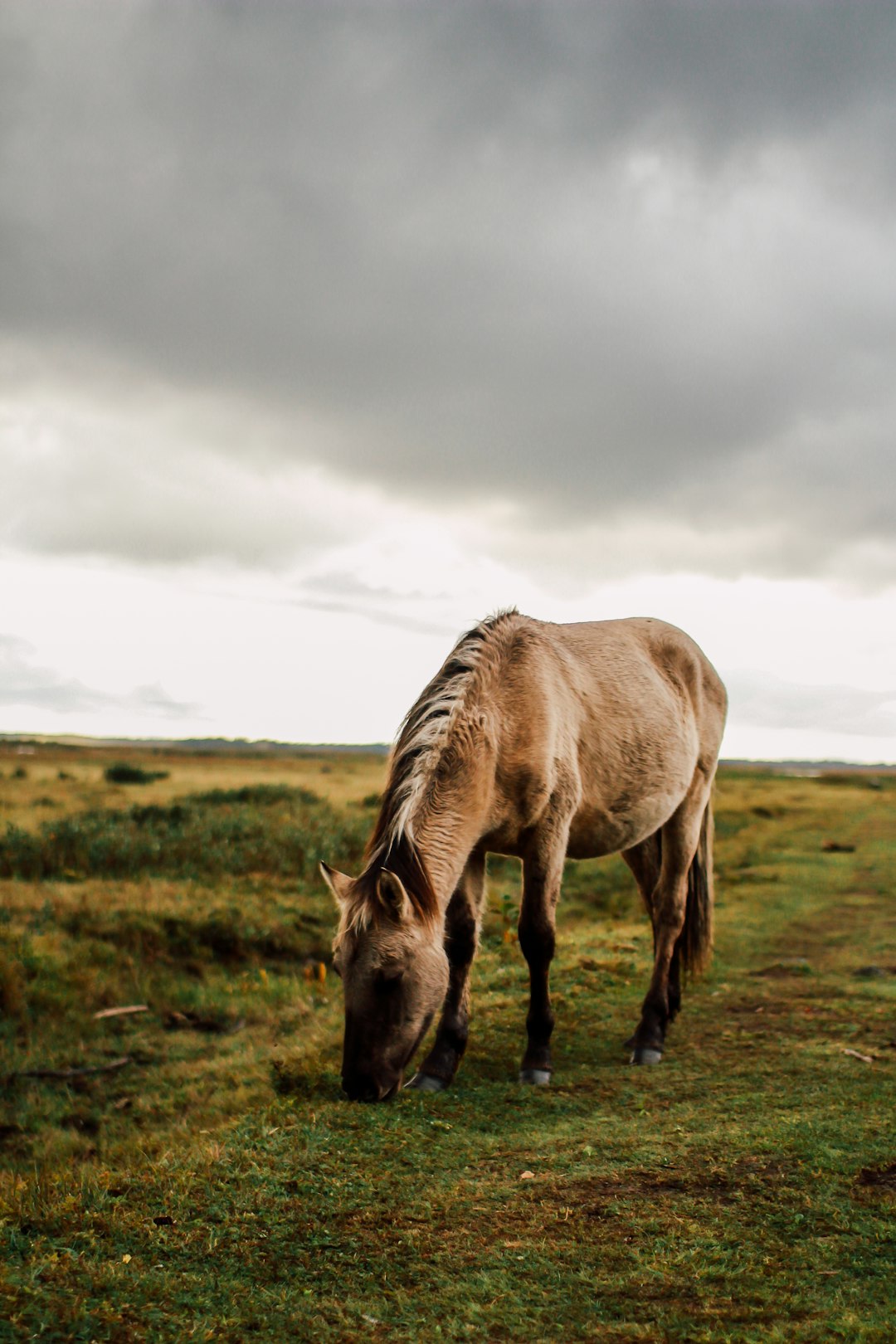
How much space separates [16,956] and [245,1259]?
8.96 meters

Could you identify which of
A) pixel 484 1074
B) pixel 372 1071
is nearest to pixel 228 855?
pixel 484 1074

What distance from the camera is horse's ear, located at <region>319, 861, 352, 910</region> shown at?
5773 mm

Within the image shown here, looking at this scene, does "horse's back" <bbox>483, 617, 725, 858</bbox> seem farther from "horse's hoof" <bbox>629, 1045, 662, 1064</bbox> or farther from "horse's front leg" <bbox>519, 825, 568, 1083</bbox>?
"horse's hoof" <bbox>629, 1045, 662, 1064</bbox>

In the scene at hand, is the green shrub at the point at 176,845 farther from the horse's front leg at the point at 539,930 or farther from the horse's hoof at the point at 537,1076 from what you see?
the horse's hoof at the point at 537,1076

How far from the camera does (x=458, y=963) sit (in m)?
6.86

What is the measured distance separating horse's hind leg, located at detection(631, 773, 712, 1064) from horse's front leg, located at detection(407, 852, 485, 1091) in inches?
63.6

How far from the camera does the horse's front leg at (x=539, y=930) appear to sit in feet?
22.6

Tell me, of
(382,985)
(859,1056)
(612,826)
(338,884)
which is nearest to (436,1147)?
(382,985)

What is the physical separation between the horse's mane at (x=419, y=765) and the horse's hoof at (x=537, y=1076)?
167 centimetres

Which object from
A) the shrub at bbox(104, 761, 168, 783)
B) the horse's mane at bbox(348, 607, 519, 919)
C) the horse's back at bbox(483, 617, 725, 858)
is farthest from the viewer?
the shrub at bbox(104, 761, 168, 783)

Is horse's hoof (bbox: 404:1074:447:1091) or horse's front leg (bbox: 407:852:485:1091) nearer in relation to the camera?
horse's hoof (bbox: 404:1074:447:1091)

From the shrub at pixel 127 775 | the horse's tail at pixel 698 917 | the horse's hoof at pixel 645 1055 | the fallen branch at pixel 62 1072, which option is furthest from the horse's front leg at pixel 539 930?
the shrub at pixel 127 775

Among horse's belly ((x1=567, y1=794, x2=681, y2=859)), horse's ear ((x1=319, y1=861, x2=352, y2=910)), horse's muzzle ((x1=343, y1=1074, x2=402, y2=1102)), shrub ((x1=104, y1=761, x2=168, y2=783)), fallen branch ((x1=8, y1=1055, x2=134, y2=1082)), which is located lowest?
fallen branch ((x1=8, y1=1055, x2=134, y2=1082))

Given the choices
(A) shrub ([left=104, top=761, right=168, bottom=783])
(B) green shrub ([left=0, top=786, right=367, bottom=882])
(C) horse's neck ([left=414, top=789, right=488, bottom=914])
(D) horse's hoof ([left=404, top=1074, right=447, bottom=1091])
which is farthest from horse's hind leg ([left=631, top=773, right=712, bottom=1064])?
(A) shrub ([left=104, top=761, right=168, bottom=783])
